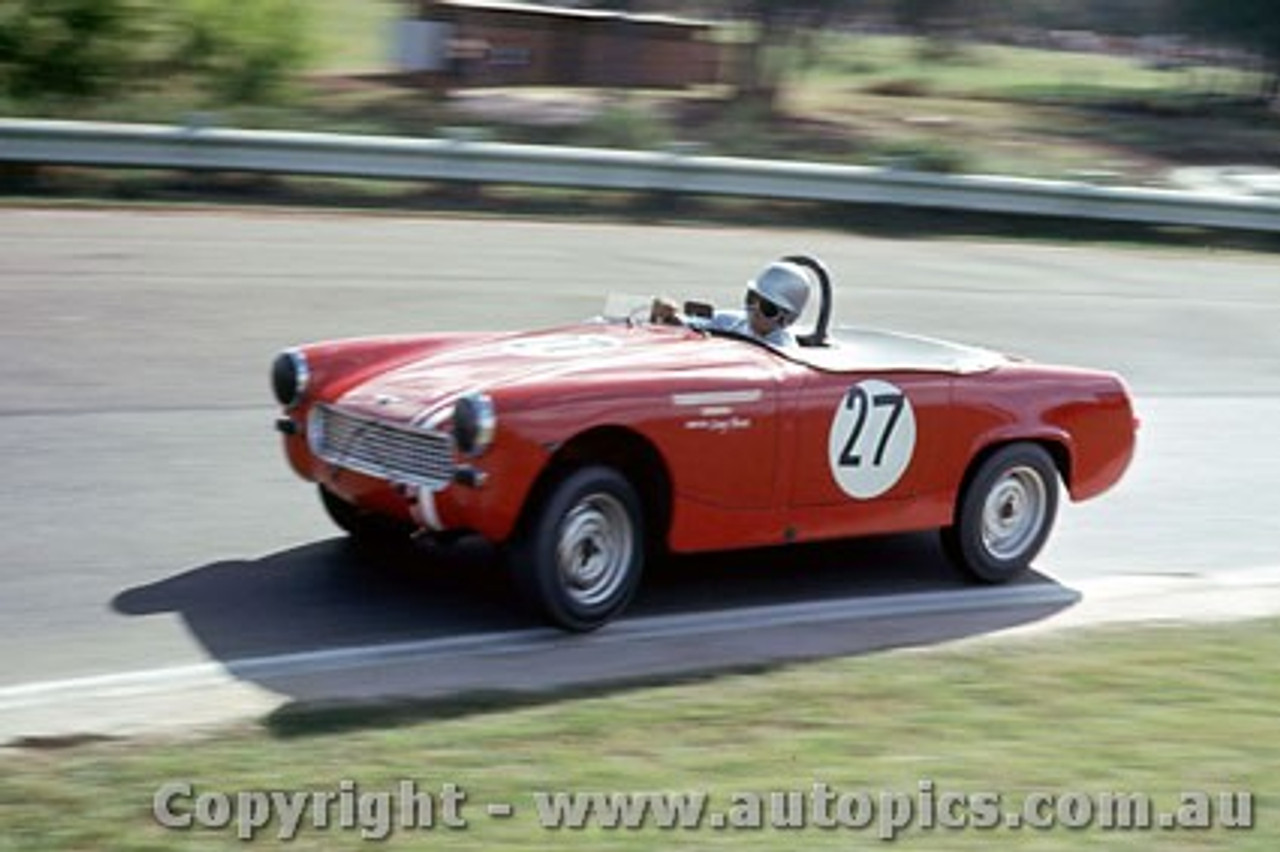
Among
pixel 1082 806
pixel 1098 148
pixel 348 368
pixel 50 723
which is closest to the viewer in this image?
pixel 1082 806

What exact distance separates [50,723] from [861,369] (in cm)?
353

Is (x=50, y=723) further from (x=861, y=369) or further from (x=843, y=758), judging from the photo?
(x=861, y=369)

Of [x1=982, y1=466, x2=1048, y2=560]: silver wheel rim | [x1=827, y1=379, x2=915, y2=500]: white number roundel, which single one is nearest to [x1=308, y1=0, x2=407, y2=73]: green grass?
[x1=982, y1=466, x2=1048, y2=560]: silver wheel rim

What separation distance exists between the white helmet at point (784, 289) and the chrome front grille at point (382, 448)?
1.76 metres

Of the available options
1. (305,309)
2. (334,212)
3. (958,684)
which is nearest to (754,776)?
(958,684)

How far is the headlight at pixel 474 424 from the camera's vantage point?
708cm

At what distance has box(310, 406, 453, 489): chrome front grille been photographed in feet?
23.8

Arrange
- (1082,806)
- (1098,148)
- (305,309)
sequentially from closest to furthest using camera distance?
→ (1082,806) < (305,309) < (1098,148)

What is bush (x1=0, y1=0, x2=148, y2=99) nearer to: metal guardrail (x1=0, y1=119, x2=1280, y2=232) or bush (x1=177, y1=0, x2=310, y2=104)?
bush (x1=177, y1=0, x2=310, y2=104)

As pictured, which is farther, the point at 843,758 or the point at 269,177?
the point at 269,177

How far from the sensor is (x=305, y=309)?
13.8m

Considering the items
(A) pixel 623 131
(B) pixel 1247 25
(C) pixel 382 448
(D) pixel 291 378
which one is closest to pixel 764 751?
(C) pixel 382 448

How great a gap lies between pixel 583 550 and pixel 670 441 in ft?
1.62

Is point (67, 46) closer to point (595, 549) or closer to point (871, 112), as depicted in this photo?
point (871, 112)
